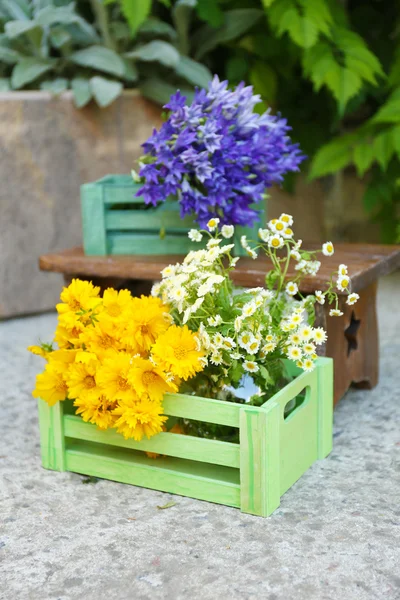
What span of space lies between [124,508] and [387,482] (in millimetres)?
555

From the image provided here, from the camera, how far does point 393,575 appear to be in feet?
4.16

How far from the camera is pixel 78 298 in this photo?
161 centimetres

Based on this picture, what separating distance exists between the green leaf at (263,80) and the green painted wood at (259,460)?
214 cm

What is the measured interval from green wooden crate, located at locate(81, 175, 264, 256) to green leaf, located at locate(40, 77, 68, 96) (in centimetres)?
95

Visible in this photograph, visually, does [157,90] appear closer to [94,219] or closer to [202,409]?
[94,219]

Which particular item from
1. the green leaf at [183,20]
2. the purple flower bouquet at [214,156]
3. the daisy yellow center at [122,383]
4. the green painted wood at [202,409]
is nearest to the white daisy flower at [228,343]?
the green painted wood at [202,409]

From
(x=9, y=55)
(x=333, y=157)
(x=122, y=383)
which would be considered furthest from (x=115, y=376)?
(x=9, y=55)

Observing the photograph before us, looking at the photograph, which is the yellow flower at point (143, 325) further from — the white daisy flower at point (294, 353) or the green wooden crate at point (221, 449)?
the white daisy flower at point (294, 353)

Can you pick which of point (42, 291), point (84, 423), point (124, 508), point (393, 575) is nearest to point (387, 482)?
point (393, 575)

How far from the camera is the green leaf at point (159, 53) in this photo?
9.91 feet

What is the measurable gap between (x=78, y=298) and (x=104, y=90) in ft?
5.21

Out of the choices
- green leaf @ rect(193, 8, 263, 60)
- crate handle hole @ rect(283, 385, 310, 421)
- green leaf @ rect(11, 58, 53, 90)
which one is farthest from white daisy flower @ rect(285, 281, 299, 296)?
green leaf @ rect(193, 8, 263, 60)

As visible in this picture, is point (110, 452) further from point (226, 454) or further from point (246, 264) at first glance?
point (246, 264)

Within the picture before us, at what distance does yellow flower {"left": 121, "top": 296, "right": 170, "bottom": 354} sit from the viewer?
1.55 metres
